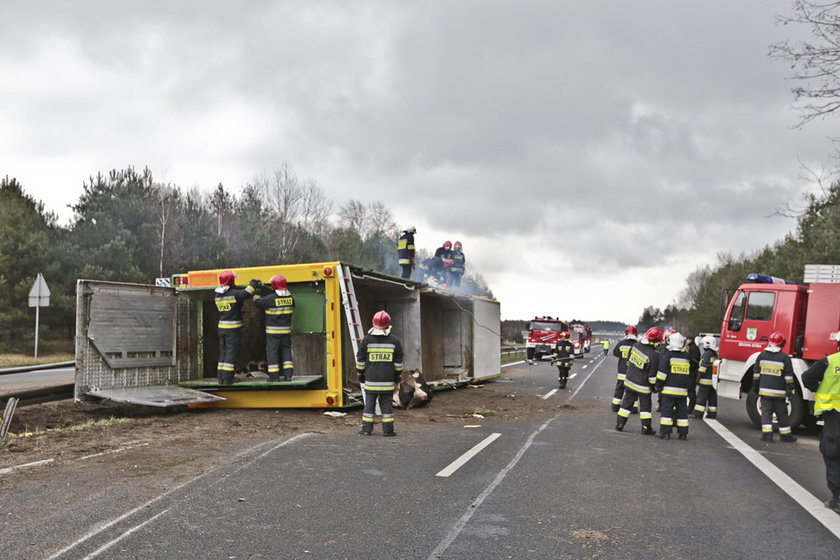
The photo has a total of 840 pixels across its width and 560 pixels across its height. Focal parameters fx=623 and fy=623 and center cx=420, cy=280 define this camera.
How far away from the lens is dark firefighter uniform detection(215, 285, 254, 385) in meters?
9.49

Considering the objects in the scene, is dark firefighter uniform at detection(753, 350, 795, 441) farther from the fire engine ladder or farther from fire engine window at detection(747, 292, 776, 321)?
the fire engine ladder

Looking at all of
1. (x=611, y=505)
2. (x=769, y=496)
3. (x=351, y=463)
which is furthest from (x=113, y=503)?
(x=769, y=496)

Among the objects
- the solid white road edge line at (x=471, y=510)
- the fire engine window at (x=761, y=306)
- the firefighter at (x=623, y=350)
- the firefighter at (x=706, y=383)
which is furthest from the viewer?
the firefighter at (x=706, y=383)

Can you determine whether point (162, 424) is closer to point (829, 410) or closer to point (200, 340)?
point (200, 340)

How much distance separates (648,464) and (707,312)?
6121cm

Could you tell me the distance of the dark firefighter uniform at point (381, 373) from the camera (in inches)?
316

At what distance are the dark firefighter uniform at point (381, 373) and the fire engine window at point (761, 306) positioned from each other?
6.94m

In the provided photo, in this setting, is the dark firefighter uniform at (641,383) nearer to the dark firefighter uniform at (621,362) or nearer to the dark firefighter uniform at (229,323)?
the dark firefighter uniform at (621,362)

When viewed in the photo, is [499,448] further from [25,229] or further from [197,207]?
[197,207]

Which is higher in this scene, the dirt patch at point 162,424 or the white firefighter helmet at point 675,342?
the white firefighter helmet at point 675,342

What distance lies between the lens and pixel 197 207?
38.8 meters

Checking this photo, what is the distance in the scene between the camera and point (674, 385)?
8.96 m

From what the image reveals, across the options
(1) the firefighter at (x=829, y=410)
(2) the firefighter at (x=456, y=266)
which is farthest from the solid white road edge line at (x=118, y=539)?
(2) the firefighter at (x=456, y=266)

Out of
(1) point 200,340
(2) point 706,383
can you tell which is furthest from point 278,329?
(2) point 706,383
